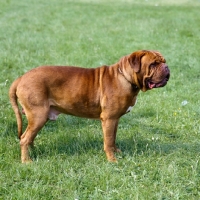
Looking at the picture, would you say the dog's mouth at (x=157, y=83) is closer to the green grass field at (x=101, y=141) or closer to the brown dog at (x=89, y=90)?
the brown dog at (x=89, y=90)

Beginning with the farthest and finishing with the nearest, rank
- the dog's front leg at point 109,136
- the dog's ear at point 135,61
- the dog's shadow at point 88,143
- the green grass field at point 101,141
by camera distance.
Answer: the dog's shadow at point 88,143 → the dog's front leg at point 109,136 → the dog's ear at point 135,61 → the green grass field at point 101,141

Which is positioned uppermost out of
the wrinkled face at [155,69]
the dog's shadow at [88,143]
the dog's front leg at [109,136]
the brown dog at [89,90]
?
the wrinkled face at [155,69]

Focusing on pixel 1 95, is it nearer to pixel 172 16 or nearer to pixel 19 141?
pixel 19 141

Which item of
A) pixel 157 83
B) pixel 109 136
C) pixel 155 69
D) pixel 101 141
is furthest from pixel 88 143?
pixel 155 69

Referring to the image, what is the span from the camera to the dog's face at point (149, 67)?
455 centimetres

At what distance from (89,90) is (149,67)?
0.78m

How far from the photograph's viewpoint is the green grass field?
3.97 m

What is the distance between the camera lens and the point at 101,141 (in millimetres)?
5188

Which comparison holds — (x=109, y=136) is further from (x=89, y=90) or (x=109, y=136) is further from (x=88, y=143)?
(x=89, y=90)

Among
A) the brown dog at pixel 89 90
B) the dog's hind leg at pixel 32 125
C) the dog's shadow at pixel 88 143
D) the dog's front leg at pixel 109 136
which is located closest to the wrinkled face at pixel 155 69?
the brown dog at pixel 89 90

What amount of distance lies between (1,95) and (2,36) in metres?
5.50

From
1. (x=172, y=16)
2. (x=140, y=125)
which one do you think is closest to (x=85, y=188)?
(x=140, y=125)

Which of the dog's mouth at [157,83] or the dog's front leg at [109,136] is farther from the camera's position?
the dog's front leg at [109,136]

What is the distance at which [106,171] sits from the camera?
14.0 feet
